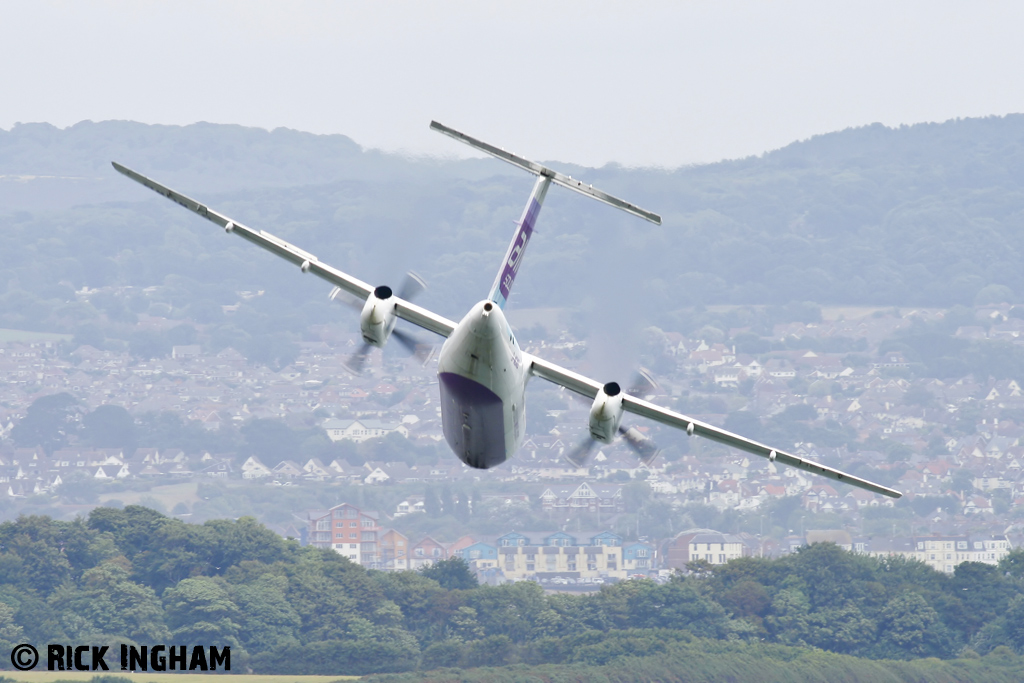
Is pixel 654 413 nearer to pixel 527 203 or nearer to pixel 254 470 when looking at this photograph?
pixel 527 203

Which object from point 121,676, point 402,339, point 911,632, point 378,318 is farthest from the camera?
point 911,632

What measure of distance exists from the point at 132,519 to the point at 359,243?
8718cm

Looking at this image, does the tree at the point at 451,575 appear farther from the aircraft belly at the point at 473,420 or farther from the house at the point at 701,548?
the aircraft belly at the point at 473,420

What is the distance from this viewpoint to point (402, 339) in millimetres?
33844

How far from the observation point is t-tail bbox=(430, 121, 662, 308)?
35062 millimetres

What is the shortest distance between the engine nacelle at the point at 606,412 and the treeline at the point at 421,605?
57.7 m

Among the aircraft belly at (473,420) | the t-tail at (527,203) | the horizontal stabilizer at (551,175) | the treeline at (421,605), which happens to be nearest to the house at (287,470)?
the treeline at (421,605)

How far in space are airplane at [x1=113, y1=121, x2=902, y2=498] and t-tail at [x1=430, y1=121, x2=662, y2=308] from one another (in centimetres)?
5

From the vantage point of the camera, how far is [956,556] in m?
146

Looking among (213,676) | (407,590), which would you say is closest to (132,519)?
(407,590)

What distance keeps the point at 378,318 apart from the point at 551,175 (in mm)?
7691

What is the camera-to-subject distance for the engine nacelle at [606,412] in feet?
112

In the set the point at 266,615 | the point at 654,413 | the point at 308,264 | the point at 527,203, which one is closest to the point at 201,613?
the point at 266,615

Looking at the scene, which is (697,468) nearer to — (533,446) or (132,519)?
(533,446)
